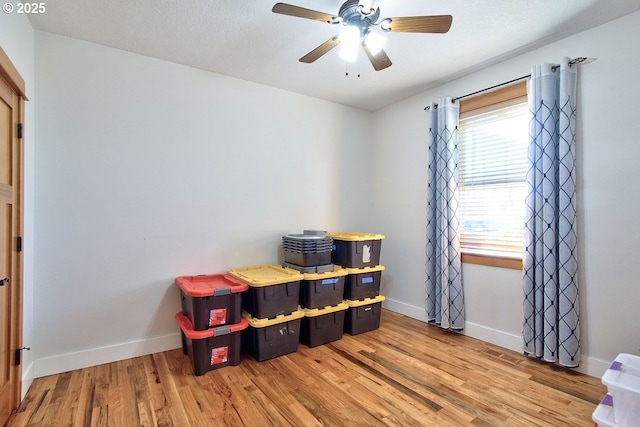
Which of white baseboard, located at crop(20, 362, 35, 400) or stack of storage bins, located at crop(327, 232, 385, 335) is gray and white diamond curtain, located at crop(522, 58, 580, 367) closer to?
stack of storage bins, located at crop(327, 232, 385, 335)

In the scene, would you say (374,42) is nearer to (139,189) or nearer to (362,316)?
(139,189)

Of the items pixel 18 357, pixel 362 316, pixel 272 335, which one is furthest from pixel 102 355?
pixel 362 316

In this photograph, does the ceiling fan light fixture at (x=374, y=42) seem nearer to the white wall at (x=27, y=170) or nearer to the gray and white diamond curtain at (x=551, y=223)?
the gray and white diamond curtain at (x=551, y=223)

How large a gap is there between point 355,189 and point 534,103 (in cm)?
206

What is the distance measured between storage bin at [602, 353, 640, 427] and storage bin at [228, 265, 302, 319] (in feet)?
6.61

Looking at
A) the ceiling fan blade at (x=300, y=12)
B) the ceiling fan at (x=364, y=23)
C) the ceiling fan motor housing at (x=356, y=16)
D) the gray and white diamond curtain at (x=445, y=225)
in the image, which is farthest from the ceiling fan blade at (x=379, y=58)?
the gray and white diamond curtain at (x=445, y=225)

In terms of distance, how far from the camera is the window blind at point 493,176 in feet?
8.95

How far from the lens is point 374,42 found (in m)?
1.88

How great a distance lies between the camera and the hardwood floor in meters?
1.81

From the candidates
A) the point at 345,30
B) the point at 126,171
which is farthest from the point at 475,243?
the point at 126,171

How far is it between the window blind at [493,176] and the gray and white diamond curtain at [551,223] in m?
0.20

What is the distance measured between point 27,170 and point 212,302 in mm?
1533

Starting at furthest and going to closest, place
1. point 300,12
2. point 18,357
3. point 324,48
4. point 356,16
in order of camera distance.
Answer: point 324,48 < point 18,357 < point 356,16 < point 300,12

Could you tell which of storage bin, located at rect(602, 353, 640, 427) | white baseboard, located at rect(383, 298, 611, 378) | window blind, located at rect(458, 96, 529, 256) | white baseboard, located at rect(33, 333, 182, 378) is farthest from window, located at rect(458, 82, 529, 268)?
white baseboard, located at rect(33, 333, 182, 378)
